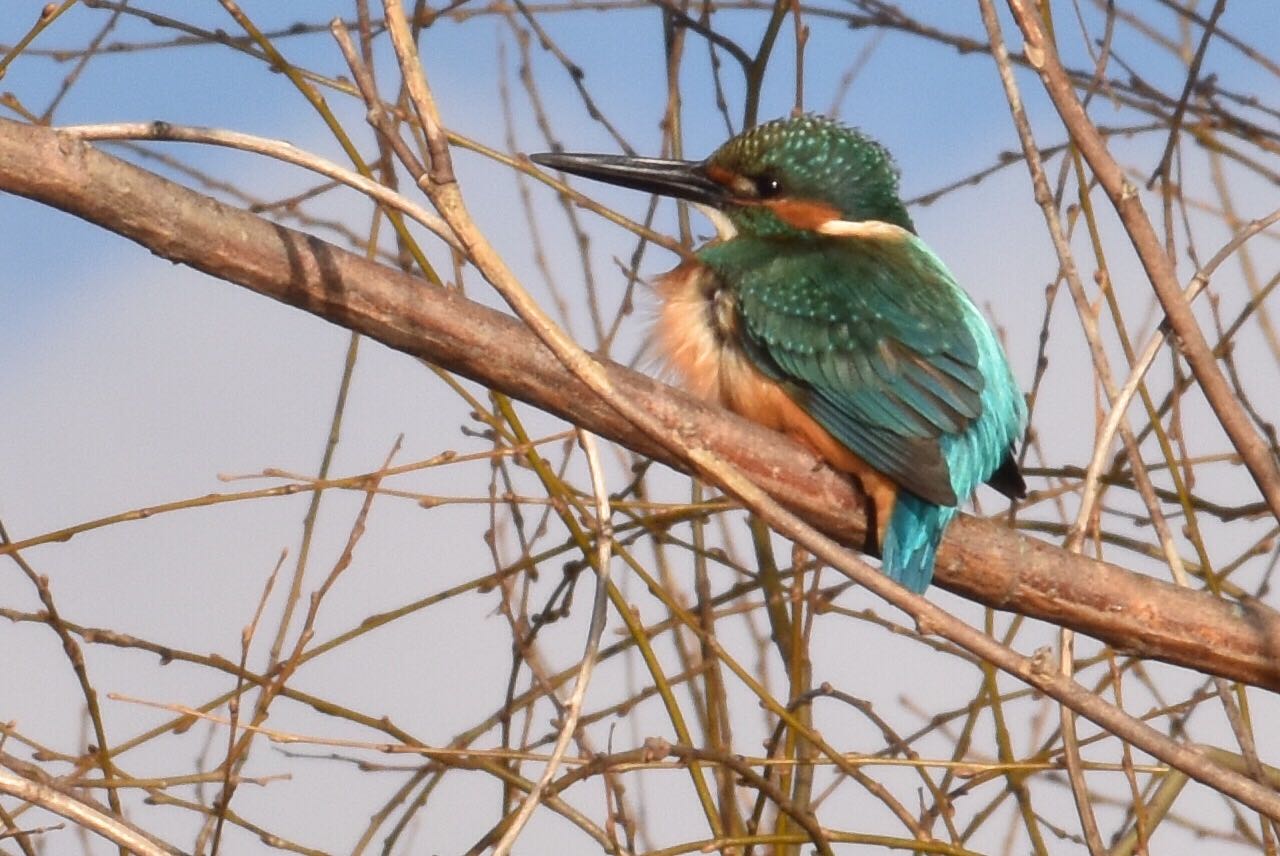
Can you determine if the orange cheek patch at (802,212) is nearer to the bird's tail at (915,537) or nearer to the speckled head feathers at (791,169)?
the speckled head feathers at (791,169)

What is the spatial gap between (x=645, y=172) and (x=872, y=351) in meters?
0.65

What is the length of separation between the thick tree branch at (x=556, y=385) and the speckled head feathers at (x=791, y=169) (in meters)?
0.69

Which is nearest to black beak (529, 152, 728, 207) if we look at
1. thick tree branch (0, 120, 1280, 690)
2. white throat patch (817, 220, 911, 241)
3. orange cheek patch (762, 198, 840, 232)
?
orange cheek patch (762, 198, 840, 232)

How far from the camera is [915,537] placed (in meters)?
2.55

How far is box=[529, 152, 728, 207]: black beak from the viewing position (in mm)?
3135

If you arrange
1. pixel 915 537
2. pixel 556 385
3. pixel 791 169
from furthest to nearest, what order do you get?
pixel 791 169 → pixel 915 537 → pixel 556 385

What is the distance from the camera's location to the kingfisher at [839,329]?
263cm

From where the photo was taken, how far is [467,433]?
2916 mm

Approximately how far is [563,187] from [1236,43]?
56.5 inches

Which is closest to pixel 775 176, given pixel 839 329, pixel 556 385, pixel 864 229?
pixel 864 229

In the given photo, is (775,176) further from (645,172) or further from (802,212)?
(645,172)

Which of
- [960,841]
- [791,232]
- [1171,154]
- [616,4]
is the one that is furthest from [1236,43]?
[960,841]

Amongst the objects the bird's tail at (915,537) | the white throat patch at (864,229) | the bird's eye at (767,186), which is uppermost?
the bird's eye at (767,186)

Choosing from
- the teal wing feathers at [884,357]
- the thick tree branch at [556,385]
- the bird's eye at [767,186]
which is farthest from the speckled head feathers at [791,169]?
the thick tree branch at [556,385]
